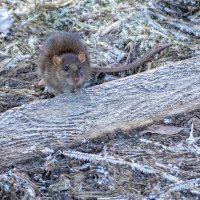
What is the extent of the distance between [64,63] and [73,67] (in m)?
0.10

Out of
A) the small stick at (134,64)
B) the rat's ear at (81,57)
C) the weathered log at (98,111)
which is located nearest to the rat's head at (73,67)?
the rat's ear at (81,57)

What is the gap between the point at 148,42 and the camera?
22.0 feet

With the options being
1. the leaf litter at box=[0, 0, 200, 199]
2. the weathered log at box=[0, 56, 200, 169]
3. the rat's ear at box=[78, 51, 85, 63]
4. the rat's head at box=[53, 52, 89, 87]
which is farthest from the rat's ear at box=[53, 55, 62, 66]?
the weathered log at box=[0, 56, 200, 169]

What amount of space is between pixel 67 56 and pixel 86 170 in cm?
187

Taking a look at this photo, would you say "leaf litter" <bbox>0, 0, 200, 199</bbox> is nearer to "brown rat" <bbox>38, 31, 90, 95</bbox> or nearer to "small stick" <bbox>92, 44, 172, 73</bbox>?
"small stick" <bbox>92, 44, 172, 73</bbox>

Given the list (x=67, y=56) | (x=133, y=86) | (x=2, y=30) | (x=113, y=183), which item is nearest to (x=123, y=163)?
(x=113, y=183)

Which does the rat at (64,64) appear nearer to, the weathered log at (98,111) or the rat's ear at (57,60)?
the rat's ear at (57,60)

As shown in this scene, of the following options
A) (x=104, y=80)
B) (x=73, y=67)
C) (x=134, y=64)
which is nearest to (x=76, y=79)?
(x=73, y=67)

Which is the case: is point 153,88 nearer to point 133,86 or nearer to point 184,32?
point 133,86

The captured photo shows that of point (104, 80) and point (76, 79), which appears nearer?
point (76, 79)

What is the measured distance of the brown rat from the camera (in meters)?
5.89

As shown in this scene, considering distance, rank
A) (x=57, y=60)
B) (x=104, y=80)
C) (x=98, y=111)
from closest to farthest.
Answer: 1. (x=98, y=111)
2. (x=57, y=60)
3. (x=104, y=80)

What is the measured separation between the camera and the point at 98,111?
16.0 feet

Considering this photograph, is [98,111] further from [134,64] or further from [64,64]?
[134,64]
